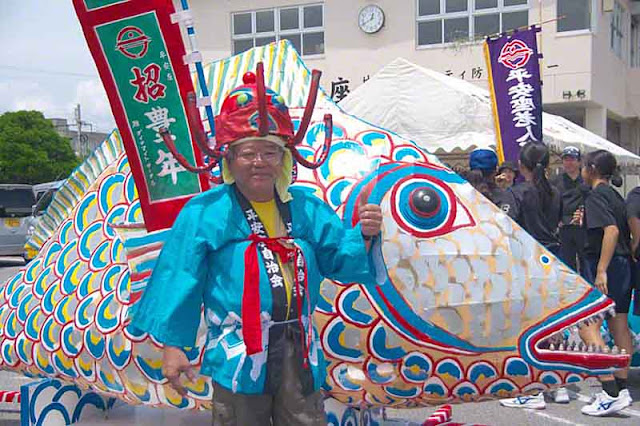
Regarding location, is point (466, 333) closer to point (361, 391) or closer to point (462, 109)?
point (361, 391)

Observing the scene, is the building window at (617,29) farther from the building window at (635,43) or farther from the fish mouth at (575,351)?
the fish mouth at (575,351)

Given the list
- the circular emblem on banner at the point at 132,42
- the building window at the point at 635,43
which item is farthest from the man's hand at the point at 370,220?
the building window at the point at 635,43

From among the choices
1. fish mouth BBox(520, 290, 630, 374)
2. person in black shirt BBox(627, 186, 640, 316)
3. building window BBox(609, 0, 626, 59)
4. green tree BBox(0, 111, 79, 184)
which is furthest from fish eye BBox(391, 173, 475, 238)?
green tree BBox(0, 111, 79, 184)

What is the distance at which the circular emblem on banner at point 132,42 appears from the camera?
2488 millimetres

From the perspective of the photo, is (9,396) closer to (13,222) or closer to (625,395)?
(625,395)

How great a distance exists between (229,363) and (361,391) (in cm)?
82

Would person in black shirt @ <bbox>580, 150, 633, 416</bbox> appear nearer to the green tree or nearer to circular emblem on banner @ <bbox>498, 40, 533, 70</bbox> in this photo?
circular emblem on banner @ <bbox>498, 40, 533, 70</bbox>

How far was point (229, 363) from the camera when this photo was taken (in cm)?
205

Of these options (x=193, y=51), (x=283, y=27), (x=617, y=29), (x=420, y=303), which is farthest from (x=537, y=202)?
(x=617, y=29)

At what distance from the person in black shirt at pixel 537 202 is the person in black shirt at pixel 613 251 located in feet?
0.80

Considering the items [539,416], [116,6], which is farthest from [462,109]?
[116,6]

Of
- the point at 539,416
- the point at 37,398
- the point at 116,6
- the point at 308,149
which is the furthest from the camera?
the point at 539,416

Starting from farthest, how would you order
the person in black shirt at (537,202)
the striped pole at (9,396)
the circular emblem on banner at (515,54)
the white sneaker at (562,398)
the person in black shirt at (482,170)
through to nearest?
the circular emblem on banner at (515,54) → the white sneaker at (562,398) → the person in black shirt at (537,202) → the person in black shirt at (482,170) → the striped pole at (9,396)

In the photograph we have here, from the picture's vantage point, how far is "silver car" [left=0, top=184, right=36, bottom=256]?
13109 millimetres
